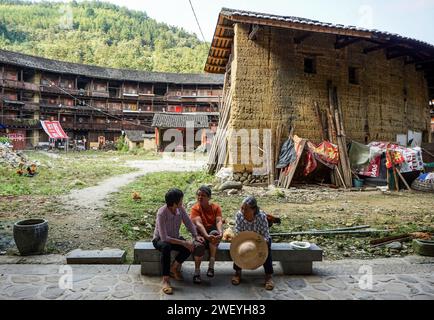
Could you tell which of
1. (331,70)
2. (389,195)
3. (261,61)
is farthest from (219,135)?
(389,195)

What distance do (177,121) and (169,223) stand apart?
35820 mm

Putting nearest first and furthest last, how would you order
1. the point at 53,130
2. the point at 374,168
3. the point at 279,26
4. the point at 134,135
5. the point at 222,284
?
the point at 222,284, the point at 279,26, the point at 374,168, the point at 53,130, the point at 134,135

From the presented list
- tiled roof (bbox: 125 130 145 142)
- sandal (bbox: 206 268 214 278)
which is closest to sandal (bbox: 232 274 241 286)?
sandal (bbox: 206 268 214 278)

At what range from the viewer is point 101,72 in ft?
152

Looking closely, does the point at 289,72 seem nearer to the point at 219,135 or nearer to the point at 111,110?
the point at 219,135

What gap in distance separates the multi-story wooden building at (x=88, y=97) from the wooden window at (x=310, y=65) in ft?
108

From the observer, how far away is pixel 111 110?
45594 mm

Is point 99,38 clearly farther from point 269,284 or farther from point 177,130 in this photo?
point 269,284

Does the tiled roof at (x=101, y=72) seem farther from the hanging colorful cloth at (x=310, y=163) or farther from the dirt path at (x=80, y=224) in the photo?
the hanging colorful cloth at (x=310, y=163)

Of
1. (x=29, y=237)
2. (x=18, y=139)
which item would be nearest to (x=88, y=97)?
(x=18, y=139)

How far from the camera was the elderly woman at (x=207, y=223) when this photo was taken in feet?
13.0

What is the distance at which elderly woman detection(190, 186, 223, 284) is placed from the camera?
3973 millimetres

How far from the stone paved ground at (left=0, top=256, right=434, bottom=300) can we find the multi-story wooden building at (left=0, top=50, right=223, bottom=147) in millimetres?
38175
